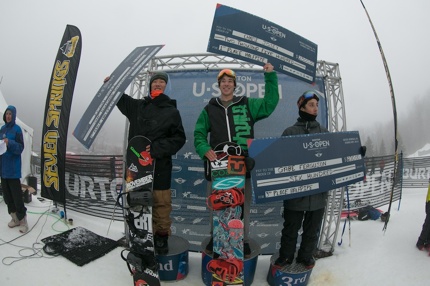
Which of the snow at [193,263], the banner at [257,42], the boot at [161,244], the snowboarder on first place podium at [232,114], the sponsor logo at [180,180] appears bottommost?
the snow at [193,263]

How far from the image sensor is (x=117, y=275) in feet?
8.25

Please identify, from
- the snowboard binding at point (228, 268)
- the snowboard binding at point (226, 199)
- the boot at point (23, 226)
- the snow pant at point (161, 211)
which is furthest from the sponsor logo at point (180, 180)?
the boot at point (23, 226)

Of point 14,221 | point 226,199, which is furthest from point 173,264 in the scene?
point 14,221

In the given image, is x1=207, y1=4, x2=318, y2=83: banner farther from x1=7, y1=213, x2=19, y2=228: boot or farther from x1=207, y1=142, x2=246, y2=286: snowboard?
x1=7, y1=213, x2=19, y2=228: boot

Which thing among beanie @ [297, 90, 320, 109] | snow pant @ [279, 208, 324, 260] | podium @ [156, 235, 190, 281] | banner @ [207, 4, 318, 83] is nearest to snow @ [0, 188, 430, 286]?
podium @ [156, 235, 190, 281]

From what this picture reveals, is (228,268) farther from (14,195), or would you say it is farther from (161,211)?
(14,195)

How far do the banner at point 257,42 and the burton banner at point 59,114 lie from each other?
8.67ft

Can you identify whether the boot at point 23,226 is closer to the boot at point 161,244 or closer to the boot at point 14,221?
the boot at point 14,221

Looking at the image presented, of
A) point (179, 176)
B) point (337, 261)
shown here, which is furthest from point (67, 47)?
point (337, 261)

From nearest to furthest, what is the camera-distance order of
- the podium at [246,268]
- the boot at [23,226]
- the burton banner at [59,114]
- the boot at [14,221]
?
the podium at [246,268] → the boot at [23,226] → the boot at [14,221] → the burton banner at [59,114]

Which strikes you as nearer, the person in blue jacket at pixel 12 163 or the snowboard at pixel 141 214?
the snowboard at pixel 141 214

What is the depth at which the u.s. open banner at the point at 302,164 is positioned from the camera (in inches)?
81.2

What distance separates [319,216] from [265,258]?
110 cm

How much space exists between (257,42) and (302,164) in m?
1.39
